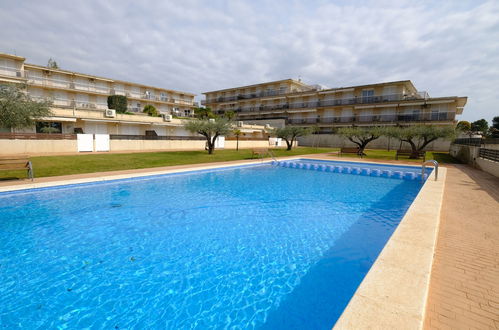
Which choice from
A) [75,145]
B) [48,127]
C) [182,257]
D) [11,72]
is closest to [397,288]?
[182,257]

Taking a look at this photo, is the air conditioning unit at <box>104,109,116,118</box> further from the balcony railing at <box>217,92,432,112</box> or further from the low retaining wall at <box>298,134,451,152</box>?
the balcony railing at <box>217,92,432,112</box>

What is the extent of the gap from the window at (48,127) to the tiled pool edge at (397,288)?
31.7 meters

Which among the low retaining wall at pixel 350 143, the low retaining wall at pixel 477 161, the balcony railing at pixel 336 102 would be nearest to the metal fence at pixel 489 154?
the low retaining wall at pixel 477 161

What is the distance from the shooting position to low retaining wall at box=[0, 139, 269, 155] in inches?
724

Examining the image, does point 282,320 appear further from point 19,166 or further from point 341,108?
point 341,108

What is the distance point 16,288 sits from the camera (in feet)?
12.4

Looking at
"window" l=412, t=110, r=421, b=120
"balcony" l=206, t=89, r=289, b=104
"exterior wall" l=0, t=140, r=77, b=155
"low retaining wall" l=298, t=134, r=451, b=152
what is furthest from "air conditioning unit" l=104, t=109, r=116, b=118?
"window" l=412, t=110, r=421, b=120

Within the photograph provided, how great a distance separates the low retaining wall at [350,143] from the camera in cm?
3484

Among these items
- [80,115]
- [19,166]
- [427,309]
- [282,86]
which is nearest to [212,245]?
[427,309]

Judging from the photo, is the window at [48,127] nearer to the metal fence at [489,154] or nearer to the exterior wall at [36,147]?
the exterior wall at [36,147]

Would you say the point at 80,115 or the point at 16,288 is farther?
the point at 80,115

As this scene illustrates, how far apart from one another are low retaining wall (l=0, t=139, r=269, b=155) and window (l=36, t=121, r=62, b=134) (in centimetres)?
681

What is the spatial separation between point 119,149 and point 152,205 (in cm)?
1928

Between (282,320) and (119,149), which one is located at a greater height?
(119,149)
